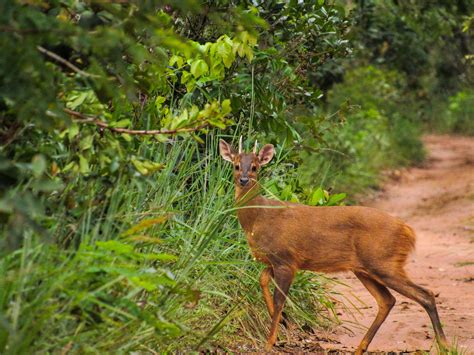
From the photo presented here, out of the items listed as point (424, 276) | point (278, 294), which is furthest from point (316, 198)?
point (424, 276)

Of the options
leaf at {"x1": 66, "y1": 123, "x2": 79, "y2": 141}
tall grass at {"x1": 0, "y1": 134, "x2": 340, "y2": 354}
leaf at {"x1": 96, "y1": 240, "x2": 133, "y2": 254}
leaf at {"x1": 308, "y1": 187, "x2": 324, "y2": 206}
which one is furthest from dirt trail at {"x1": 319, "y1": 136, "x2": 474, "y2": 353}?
leaf at {"x1": 66, "y1": 123, "x2": 79, "y2": 141}

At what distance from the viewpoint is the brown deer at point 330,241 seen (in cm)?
700

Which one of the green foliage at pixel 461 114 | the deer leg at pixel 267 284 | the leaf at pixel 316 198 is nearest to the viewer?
the deer leg at pixel 267 284

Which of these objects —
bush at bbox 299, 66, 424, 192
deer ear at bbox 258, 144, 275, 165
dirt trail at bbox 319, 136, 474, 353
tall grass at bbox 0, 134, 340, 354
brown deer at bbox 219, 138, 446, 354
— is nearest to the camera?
tall grass at bbox 0, 134, 340, 354

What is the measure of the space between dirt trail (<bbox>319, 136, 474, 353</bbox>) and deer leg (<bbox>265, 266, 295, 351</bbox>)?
23.6 inches

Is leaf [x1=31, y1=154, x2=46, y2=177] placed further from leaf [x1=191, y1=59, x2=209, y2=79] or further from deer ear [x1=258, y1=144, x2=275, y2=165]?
deer ear [x1=258, y1=144, x2=275, y2=165]

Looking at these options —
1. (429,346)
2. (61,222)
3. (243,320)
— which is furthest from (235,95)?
(61,222)

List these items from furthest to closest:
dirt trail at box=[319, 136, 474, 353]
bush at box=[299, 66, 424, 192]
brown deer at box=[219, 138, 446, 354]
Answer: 1. bush at box=[299, 66, 424, 192]
2. dirt trail at box=[319, 136, 474, 353]
3. brown deer at box=[219, 138, 446, 354]

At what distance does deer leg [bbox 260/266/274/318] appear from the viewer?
6.82 meters

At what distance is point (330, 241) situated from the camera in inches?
278

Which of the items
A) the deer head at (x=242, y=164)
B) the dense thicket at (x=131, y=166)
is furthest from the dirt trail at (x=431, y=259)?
the deer head at (x=242, y=164)

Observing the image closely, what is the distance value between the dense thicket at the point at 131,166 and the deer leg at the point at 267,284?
0.43ft

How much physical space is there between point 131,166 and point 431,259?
7.76m

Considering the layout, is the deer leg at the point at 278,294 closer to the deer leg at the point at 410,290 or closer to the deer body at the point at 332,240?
the deer body at the point at 332,240
